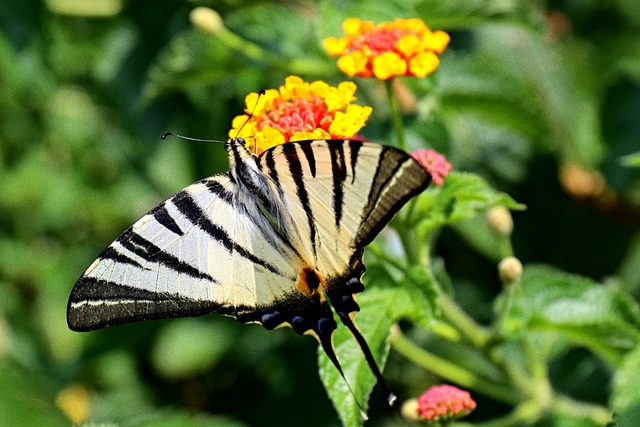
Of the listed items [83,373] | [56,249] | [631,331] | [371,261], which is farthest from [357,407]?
[56,249]

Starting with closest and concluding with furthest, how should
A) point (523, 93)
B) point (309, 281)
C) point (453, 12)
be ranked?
point (309, 281) → point (453, 12) → point (523, 93)

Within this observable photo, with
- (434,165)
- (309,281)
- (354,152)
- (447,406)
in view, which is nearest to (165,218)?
(309,281)

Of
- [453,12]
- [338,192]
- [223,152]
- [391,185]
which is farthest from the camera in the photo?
[223,152]

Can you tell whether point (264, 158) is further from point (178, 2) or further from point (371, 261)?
point (178, 2)

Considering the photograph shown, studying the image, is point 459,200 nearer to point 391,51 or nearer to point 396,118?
point 396,118

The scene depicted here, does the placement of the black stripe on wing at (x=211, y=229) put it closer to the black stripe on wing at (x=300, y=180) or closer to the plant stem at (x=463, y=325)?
the black stripe on wing at (x=300, y=180)

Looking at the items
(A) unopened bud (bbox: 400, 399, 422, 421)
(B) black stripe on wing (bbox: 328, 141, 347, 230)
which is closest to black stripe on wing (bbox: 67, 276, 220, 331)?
(B) black stripe on wing (bbox: 328, 141, 347, 230)
